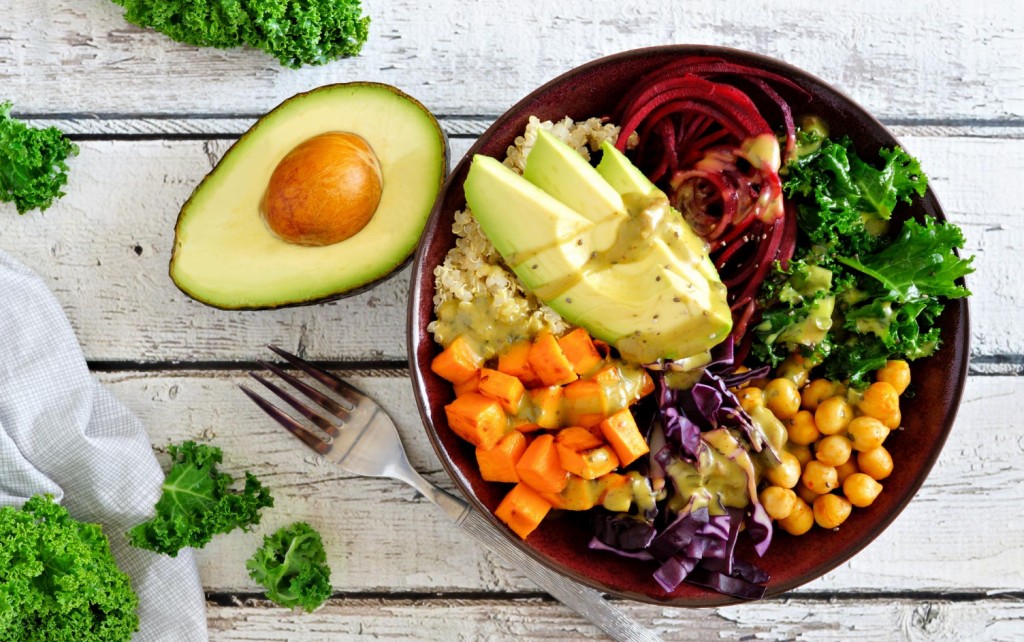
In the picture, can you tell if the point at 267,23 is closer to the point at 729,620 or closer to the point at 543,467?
the point at 543,467

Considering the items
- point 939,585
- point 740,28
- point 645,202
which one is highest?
point 740,28

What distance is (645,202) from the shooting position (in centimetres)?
222

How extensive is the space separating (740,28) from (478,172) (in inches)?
44.5

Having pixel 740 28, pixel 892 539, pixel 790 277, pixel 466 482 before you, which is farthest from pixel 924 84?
pixel 466 482

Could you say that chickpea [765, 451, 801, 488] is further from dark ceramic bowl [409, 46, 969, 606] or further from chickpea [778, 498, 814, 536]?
dark ceramic bowl [409, 46, 969, 606]

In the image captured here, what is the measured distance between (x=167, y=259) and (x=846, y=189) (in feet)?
6.60

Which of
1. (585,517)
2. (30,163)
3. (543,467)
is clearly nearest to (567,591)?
(585,517)

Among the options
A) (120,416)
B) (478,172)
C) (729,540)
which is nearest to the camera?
(478,172)

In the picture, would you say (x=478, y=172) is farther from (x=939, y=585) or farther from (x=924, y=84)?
(x=939, y=585)

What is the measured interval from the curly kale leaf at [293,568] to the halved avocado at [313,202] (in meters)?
0.73

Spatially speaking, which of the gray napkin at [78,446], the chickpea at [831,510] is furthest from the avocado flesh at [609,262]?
the gray napkin at [78,446]

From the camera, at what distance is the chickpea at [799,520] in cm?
244

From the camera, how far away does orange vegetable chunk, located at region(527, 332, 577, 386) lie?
7.42 feet

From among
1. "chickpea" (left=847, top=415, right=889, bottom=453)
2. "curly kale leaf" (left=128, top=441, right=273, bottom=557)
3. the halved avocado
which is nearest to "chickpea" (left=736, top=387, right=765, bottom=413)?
"chickpea" (left=847, top=415, right=889, bottom=453)
